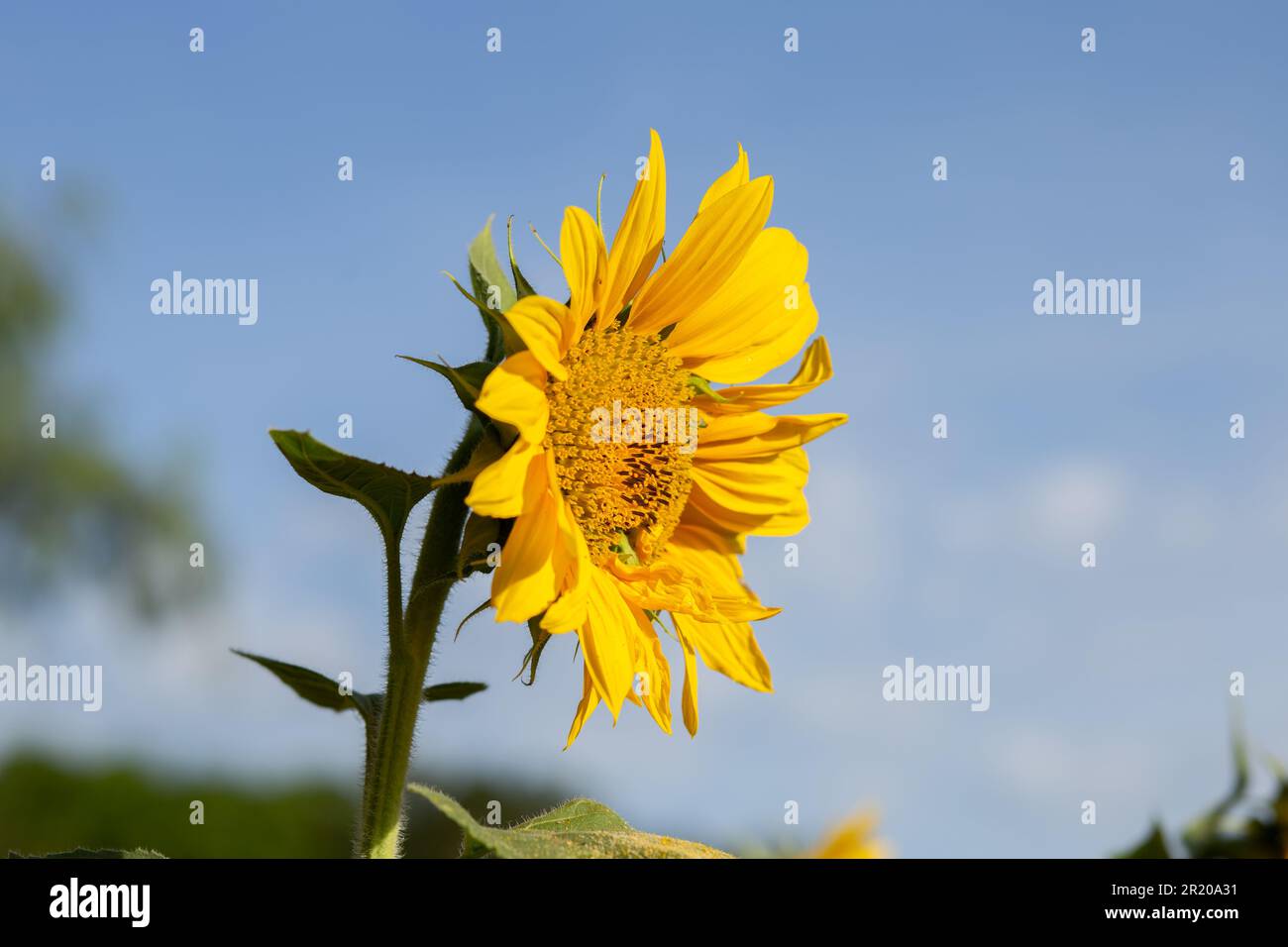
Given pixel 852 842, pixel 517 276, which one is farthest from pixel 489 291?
pixel 852 842

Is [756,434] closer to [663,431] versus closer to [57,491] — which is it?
[663,431]

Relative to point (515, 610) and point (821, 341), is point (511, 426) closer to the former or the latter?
point (515, 610)

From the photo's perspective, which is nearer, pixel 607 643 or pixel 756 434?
pixel 607 643

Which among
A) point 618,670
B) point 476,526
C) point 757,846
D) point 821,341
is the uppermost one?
point 821,341

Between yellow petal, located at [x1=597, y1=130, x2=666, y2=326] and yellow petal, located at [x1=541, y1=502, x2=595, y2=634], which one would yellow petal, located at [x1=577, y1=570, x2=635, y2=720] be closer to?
yellow petal, located at [x1=541, y1=502, x2=595, y2=634]

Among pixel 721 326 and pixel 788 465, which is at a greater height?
pixel 721 326
